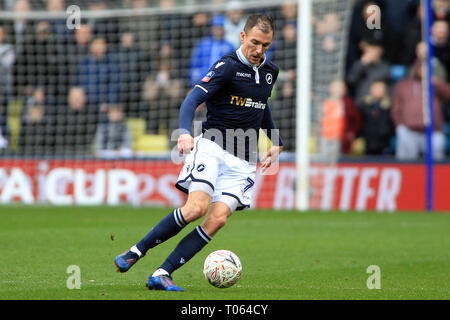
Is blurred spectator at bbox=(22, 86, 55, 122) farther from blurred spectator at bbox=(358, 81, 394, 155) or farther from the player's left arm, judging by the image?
the player's left arm

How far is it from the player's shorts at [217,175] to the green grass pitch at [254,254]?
717mm

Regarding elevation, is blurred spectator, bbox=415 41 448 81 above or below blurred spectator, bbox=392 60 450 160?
above

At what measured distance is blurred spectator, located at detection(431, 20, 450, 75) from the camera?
16.9m

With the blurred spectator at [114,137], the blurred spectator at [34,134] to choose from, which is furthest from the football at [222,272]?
the blurred spectator at [34,134]

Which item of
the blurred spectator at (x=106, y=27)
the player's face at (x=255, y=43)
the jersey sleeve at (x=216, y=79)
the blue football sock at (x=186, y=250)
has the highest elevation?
the blurred spectator at (x=106, y=27)

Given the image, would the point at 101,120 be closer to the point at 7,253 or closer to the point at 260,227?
the point at 260,227

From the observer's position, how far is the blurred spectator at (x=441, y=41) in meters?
16.9

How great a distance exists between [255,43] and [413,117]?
404 inches

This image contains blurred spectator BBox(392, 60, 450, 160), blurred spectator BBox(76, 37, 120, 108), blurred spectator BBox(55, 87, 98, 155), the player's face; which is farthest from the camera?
blurred spectator BBox(55, 87, 98, 155)

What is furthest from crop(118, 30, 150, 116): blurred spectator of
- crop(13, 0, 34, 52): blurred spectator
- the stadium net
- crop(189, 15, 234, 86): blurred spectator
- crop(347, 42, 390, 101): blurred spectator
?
crop(347, 42, 390, 101): blurred spectator

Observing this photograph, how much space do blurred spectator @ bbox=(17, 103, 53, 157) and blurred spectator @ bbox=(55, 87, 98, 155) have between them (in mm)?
242

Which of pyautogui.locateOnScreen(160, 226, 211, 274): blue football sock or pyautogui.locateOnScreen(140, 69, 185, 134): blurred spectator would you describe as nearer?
pyautogui.locateOnScreen(160, 226, 211, 274): blue football sock

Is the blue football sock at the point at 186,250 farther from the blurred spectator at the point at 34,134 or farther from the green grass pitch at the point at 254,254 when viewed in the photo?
the blurred spectator at the point at 34,134
